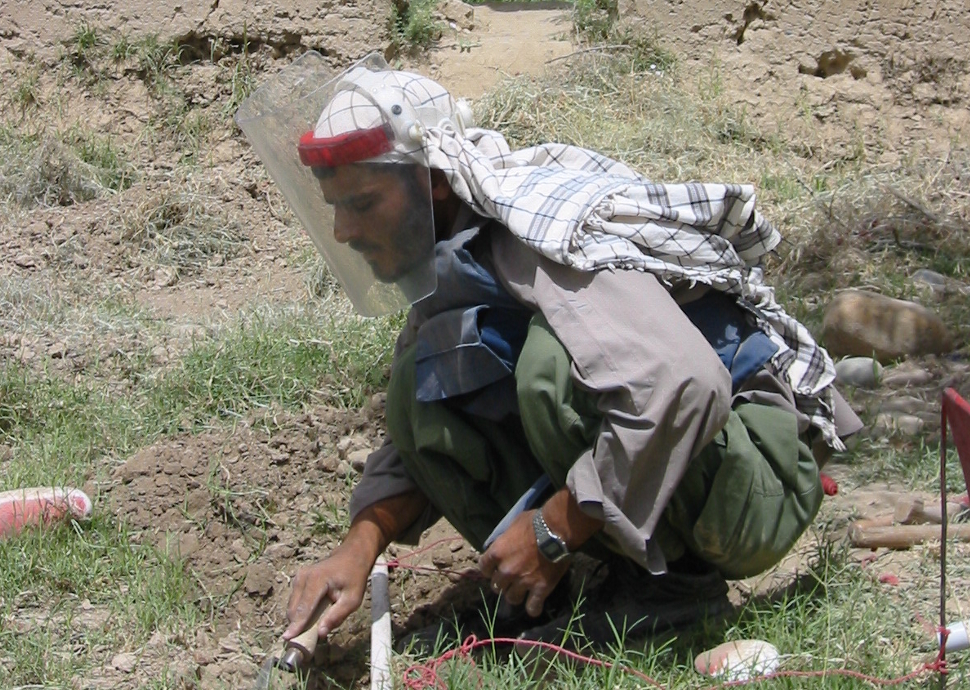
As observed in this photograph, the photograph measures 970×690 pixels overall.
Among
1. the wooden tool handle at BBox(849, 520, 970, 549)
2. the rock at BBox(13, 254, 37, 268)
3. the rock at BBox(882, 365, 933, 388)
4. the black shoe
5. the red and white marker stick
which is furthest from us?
the rock at BBox(13, 254, 37, 268)

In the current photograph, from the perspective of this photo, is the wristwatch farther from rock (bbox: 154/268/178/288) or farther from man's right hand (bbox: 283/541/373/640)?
rock (bbox: 154/268/178/288)

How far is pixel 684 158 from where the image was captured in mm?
4734

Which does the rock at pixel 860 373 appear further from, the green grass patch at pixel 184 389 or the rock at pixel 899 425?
the green grass patch at pixel 184 389

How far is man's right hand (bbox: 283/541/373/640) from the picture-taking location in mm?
2328

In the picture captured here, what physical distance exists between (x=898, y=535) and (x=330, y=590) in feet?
4.12

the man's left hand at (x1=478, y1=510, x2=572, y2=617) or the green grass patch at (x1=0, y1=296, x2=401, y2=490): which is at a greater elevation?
the man's left hand at (x1=478, y1=510, x2=572, y2=617)

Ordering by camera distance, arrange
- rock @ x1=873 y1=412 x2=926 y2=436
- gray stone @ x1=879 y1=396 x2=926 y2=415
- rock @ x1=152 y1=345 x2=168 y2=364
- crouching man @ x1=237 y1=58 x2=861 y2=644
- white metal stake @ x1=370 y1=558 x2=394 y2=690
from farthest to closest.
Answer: rock @ x1=152 y1=345 x2=168 y2=364 → gray stone @ x1=879 y1=396 x2=926 y2=415 → rock @ x1=873 y1=412 x2=926 y2=436 → white metal stake @ x1=370 y1=558 x2=394 y2=690 → crouching man @ x1=237 y1=58 x2=861 y2=644

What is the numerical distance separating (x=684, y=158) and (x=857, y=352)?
4.59 feet

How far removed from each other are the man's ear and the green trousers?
329 mm

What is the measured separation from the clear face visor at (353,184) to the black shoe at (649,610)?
711mm

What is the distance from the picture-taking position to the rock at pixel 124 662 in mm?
2432

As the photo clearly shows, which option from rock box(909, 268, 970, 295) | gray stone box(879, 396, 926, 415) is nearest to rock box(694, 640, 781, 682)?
gray stone box(879, 396, 926, 415)

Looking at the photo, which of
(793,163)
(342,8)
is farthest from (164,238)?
(793,163)

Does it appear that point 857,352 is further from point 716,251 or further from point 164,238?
point 164,238
